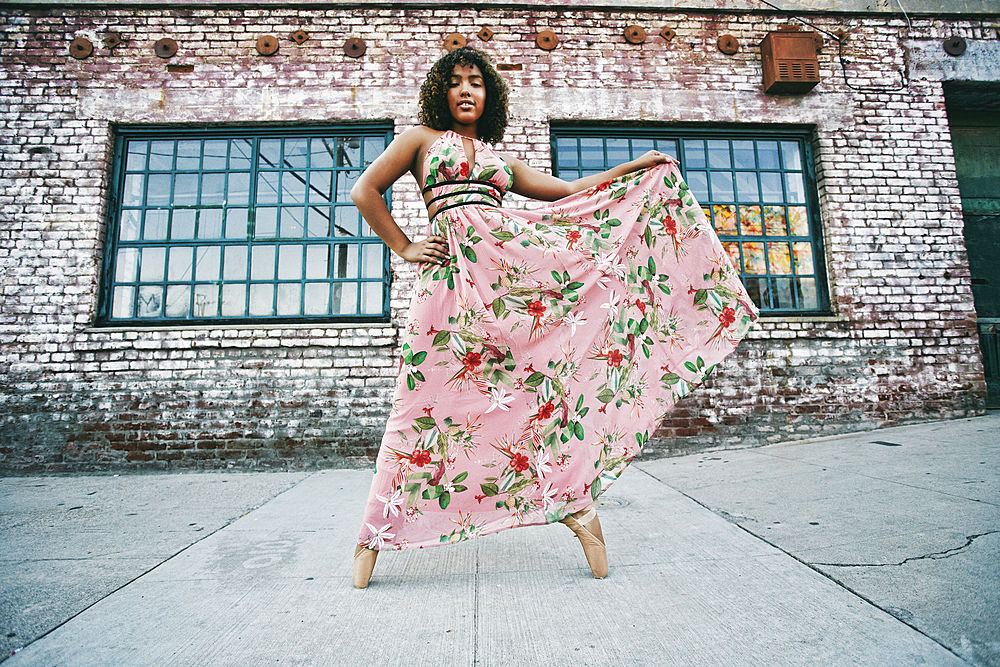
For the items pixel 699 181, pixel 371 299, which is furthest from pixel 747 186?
pixel 371 299

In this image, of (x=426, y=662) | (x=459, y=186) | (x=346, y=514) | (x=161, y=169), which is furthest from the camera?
(x=161, y=169)

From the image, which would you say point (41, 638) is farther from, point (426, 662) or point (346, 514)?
point (346, 514)

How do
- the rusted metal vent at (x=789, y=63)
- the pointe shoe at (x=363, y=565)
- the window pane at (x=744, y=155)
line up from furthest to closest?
the window pane at (x=744, y=155) < the rusted metal vent at (x=789, y=63) < the pointe shoe at (x=363, y=565)

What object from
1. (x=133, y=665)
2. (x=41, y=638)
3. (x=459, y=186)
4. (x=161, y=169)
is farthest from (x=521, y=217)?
(x=161, y=169)

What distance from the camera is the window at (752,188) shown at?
506cm

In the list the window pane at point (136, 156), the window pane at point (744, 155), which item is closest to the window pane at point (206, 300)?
the window pane at point (136, 156)

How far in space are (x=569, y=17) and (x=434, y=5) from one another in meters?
1.35

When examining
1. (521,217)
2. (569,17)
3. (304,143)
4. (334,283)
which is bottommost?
(521,217)

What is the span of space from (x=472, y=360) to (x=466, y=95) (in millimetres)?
1101

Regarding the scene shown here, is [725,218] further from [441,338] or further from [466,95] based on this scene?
[441,338]

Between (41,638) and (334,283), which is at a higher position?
(334,283)

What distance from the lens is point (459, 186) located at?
6.38 ft

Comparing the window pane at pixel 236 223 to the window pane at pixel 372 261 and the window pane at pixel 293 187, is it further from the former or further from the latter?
the window pane at pixel 372 261

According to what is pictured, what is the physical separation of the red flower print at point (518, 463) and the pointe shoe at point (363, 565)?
Result: 1.87ft
